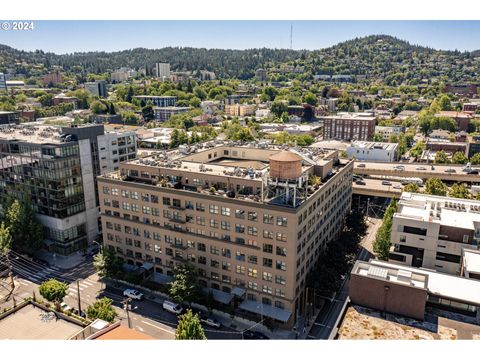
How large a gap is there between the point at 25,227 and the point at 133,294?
33274 mm

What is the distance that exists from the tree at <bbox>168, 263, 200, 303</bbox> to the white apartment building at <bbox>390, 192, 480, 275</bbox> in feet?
120

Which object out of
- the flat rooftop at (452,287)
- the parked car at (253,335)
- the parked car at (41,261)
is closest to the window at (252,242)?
the parked car at (253,335)

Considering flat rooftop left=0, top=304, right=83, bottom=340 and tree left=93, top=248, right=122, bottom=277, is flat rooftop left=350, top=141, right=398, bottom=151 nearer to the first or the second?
tree left=93, top=248, right=122, bottom=277

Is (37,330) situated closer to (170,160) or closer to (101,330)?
(101,330)

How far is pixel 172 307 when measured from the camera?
65438 millimetres

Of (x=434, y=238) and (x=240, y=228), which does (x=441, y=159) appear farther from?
(x=240, y=228)

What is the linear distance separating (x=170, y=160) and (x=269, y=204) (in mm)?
27654

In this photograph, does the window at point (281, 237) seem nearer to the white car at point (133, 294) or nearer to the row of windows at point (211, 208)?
the row of windows at point (211, 208)

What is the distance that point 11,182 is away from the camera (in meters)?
92.4

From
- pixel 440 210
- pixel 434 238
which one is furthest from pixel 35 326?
pixel 440 210

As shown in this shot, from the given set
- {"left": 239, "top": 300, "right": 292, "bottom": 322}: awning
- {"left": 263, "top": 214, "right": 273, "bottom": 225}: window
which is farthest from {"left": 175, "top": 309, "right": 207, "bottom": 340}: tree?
{"left": 263, "top": 214, "right": 273, "bottom": 225}: window

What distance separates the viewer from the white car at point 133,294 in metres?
69.6

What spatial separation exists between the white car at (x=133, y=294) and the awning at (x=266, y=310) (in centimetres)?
1953

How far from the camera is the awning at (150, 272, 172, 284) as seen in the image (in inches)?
2768
